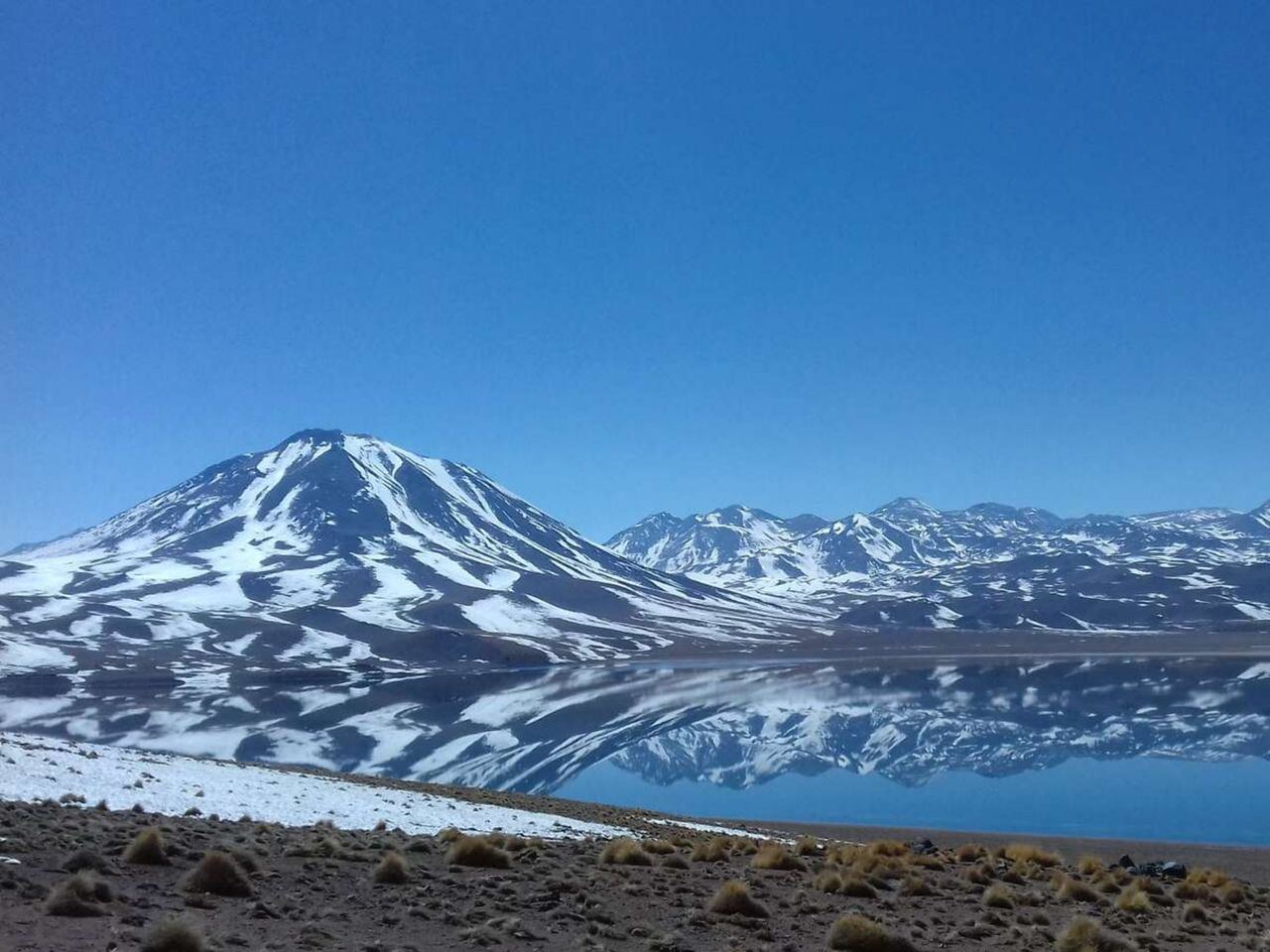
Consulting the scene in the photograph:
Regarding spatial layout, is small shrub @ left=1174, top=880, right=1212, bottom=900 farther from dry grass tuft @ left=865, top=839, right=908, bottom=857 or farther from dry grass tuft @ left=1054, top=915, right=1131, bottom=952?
dry grass tuft @ left=1054, top=915, right=1131, bottom=952

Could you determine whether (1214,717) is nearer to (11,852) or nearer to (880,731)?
(880,731)

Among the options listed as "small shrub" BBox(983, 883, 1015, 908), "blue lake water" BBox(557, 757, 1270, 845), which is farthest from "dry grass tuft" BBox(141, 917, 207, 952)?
"blue lake water" BBox(557, 757, 1270, 845)

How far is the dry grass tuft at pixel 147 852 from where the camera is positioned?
38.1 ft

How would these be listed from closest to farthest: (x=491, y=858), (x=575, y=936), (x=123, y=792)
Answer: (x=575, y=936) < (x=491, y=858) < (x=123, y=792)

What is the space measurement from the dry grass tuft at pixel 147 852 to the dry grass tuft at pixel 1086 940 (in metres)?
10.3

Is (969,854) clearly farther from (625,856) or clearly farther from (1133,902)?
(625,856)

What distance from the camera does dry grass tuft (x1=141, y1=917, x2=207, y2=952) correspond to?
8055mm

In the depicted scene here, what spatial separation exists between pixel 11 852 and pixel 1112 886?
1576cm

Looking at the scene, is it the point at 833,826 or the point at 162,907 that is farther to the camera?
the point at 833,826

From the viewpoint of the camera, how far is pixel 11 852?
448 inches

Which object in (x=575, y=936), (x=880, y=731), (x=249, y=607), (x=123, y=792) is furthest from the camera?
(x=249, y=607)

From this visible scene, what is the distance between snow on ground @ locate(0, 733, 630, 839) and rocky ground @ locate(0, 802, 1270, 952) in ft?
6.40

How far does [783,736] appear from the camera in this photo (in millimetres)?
66625

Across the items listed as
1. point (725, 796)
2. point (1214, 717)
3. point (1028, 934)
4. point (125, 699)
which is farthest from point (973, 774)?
point (125, 699)
